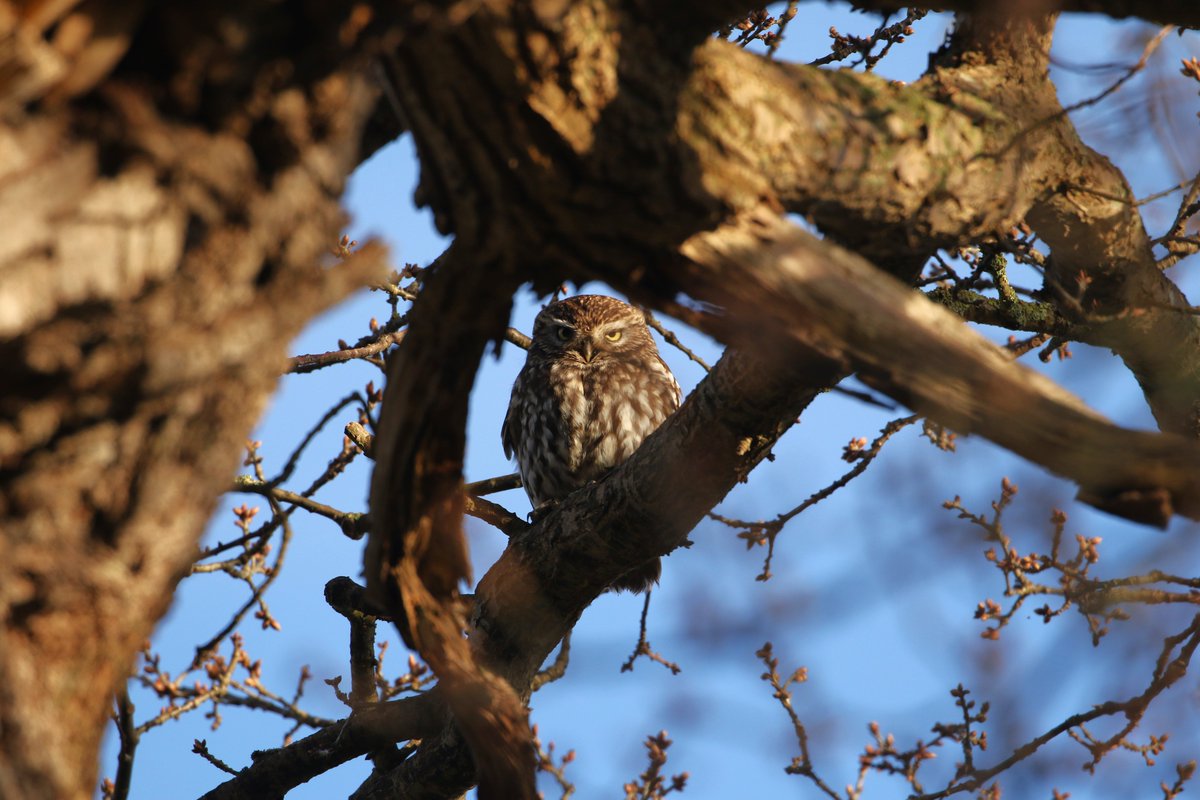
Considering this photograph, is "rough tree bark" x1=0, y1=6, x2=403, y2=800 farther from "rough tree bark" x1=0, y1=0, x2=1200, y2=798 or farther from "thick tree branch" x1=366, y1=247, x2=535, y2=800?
"thick tree branch" x1=366, y1=247, x2=535, y2=800

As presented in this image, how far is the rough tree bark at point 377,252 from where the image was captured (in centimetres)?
161

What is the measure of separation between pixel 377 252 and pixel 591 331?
4.99 m

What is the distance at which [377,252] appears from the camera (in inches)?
74.2

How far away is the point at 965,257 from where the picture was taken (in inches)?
191

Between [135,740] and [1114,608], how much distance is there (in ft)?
10.8

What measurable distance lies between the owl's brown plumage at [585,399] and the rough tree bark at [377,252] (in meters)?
3.31

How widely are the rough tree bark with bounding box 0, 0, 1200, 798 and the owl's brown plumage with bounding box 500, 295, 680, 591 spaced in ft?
10.8

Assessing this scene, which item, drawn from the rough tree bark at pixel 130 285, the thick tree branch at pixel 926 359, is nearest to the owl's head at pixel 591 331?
the thick tree branch at pixel 926 359

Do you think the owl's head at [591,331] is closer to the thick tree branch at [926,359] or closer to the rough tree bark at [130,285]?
the thick tree branch at [926,359]

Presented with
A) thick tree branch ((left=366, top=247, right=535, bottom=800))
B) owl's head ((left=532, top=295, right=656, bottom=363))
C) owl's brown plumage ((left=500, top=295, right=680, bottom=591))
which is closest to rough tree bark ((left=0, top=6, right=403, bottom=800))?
thick tree branch ((left=366, top=247, right=535, bottom=800))

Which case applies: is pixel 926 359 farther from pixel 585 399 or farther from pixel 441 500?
pixel 585 399

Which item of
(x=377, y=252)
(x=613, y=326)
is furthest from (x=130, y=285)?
(x=613, y=326)

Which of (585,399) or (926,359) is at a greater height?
(585,399)

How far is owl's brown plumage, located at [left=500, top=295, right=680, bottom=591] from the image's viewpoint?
622cm
